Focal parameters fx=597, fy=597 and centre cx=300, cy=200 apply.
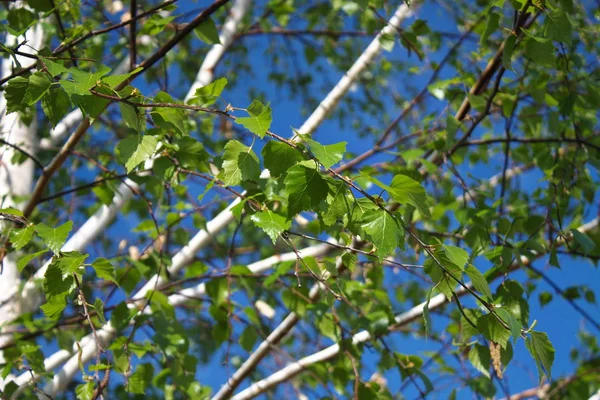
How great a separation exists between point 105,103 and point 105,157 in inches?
38.3

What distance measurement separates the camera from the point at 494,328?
3.10ft

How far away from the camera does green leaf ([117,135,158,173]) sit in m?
0.92

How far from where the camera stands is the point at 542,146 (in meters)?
1.95

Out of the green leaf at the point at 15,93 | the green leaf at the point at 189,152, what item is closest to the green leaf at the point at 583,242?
the green leaf at the point at 189,152

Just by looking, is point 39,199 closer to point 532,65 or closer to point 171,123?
point 171,123

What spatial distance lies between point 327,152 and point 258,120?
0.11 metres

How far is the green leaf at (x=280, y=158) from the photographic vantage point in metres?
0.88

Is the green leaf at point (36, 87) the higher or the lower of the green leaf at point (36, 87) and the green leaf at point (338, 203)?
the higher

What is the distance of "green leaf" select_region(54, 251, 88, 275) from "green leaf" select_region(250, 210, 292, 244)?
0.89 feet

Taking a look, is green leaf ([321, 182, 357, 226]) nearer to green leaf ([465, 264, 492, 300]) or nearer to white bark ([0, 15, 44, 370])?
green leaf ([465, 264, 492, 300])

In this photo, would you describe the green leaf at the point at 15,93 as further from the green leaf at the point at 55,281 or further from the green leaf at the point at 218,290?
the green leaf at the point at 218,290

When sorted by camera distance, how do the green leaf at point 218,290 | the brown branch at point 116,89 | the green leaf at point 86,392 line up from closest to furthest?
the green leaf at point 86,392, the brown branch at point 116,89, the green leaf at point 218,290

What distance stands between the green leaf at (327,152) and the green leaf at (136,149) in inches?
10.3

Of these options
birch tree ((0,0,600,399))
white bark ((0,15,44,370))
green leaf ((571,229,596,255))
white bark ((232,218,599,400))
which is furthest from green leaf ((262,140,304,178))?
white bark ((0,15,44,370))
